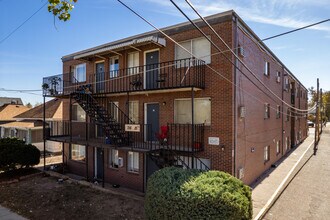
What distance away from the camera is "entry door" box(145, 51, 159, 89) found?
36.8 feet

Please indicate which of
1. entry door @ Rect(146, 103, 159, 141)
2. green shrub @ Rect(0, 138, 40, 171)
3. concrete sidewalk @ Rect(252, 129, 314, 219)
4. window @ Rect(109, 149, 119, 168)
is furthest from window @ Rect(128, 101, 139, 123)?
green shrub @ Rect(0, 138, 40, 171)

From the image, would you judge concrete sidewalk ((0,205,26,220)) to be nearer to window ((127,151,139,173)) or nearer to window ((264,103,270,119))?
window ((127,151,139,173))

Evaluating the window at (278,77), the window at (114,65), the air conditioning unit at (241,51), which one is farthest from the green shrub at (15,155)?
the window at (278,77)

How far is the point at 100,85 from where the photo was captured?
1395 cm

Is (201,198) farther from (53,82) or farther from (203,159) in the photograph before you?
(53,82)

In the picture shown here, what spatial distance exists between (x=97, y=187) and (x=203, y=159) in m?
5.77

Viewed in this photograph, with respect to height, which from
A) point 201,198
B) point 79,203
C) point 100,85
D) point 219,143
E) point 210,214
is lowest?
point 79,203

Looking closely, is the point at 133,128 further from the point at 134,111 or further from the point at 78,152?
the point at 78,152

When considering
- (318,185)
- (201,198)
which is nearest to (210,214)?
(201,198)

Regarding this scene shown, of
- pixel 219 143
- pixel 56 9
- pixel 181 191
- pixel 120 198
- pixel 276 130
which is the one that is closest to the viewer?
pixel 56 9

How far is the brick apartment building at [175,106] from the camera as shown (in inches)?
371

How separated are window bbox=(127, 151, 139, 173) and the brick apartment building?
0.05 m

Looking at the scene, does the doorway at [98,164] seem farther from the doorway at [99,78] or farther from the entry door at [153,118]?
the entry door at [153,118]

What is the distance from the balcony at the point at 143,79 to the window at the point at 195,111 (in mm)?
791
